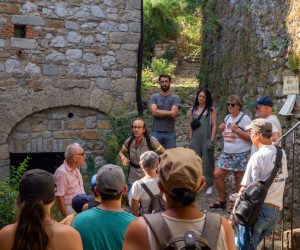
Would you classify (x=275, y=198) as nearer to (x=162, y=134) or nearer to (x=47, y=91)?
(x=162, y=134)

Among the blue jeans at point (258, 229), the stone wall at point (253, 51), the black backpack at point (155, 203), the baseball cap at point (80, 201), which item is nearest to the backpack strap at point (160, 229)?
the baseball cap at point (80, 201)

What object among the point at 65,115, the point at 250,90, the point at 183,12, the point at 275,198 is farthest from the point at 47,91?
the point at 183,12

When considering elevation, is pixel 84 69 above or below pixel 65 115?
above

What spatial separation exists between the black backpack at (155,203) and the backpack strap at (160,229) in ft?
5.87

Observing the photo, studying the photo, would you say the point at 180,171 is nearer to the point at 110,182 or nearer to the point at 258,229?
the point at 110,182

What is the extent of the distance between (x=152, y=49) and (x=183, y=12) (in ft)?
5.46

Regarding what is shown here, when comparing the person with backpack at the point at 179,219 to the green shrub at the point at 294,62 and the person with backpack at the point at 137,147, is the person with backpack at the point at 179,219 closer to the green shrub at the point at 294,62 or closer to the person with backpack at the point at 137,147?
the person with backpack at the point at 137,147

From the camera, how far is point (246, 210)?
3762mm

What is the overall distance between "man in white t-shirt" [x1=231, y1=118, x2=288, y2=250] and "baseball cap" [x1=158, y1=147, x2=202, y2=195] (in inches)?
75.5

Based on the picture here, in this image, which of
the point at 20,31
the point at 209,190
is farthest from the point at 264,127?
the point at 20,31

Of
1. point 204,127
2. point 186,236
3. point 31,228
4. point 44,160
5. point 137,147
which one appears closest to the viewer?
point 186,236

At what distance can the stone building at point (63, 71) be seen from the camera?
6.95 metres

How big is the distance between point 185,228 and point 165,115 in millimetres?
4271

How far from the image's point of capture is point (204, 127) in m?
6.49
